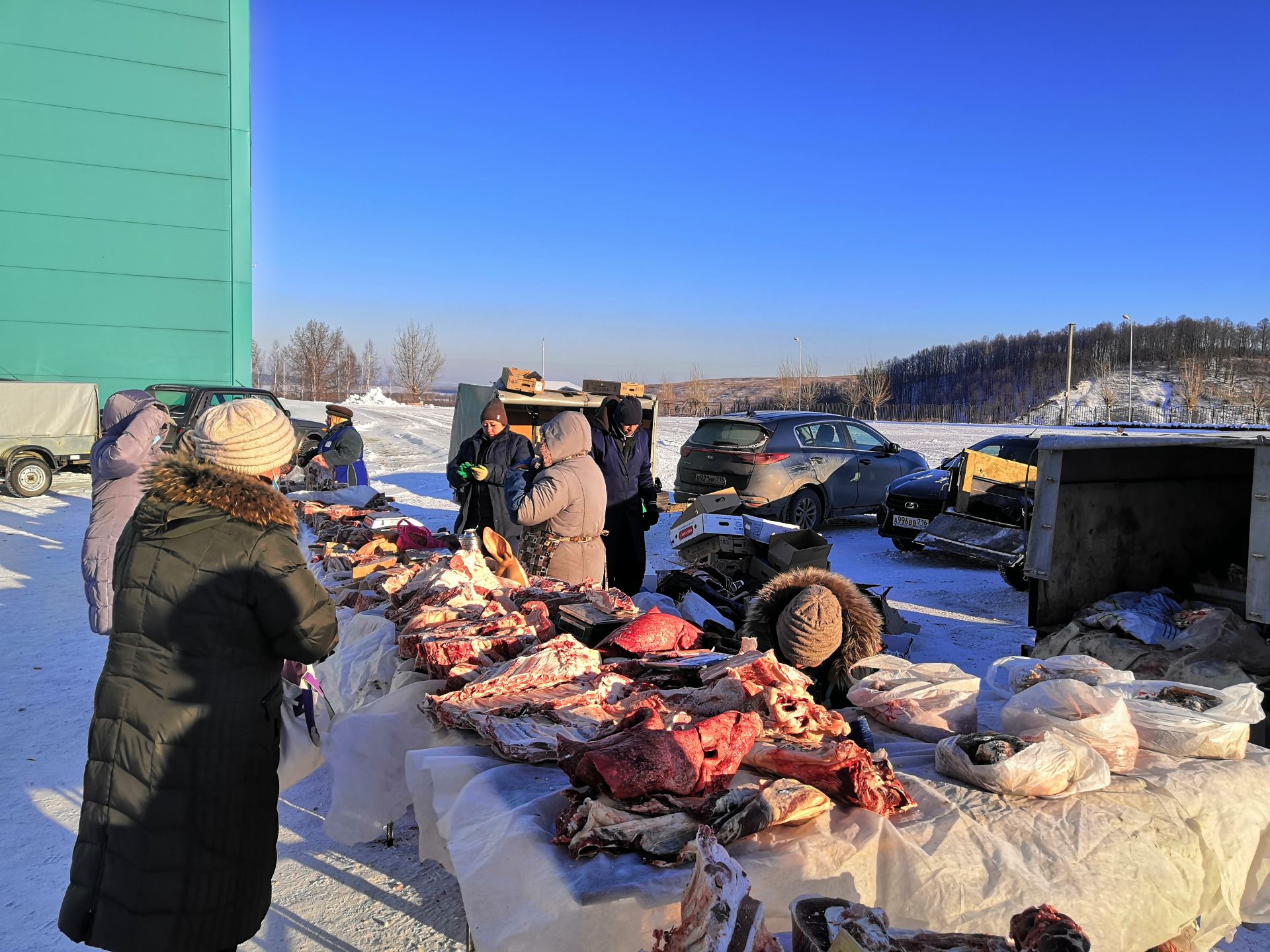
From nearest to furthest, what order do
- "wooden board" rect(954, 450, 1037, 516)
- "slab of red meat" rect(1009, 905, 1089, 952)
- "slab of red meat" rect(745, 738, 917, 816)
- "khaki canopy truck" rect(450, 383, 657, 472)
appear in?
1. "slab of red meat" rect(1009, 905, 1089, 952)
2. "slab of red meat" rect(745, 738, 917, 816)
3. "wooden board" rect(954, 450, 1037, 516)
4. "khaki canopy truck" rect(450, 383, 657, 472)

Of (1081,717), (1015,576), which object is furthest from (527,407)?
(1081,717)

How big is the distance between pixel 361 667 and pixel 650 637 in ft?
4.45

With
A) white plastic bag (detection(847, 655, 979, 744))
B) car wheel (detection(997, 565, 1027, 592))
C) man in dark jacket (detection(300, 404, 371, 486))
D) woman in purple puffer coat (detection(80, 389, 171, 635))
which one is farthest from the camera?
man in dark jacket (detection(300, 404, 371, 486))

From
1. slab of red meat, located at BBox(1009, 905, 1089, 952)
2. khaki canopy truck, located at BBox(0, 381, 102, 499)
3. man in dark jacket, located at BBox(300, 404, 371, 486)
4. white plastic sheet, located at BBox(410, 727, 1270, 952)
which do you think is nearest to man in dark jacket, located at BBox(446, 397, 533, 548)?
man in dark jacket, located at BBox(300, 404, 371, 486)

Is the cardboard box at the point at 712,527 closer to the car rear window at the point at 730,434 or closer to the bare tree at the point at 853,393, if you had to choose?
the car rear window at the point at 730,434

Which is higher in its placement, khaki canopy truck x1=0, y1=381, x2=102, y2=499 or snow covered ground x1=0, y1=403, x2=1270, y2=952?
khaki canopy truck x1=0, y1=381, x2=102, y2=499

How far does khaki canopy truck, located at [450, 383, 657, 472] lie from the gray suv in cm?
78

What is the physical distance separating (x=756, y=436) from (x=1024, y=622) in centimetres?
483

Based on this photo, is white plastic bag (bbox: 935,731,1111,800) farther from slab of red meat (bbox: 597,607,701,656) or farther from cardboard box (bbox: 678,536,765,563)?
cardboard box (bbox: 678,536,765,563)

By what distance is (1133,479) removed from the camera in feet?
20.8

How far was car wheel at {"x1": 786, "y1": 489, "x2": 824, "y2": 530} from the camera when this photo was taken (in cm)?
1162

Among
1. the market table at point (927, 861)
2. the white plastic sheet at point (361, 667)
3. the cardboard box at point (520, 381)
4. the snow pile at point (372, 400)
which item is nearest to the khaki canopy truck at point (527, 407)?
the cardboard box at point (520, 381)

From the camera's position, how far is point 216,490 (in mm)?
2184

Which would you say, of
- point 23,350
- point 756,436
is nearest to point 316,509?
point 756,436
